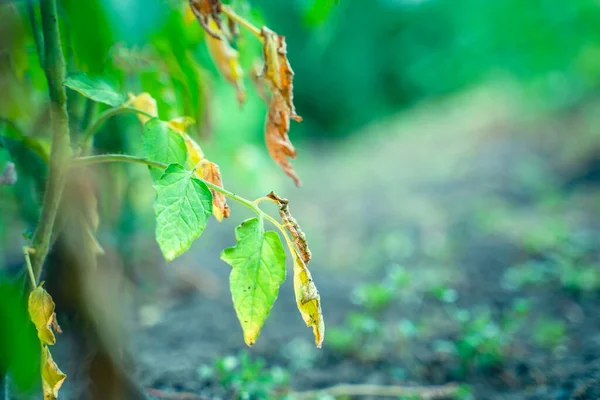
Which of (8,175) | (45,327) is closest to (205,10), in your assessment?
(8,175)

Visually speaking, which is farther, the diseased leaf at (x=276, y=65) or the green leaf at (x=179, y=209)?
the diseased leaf at (x=276, y=65)

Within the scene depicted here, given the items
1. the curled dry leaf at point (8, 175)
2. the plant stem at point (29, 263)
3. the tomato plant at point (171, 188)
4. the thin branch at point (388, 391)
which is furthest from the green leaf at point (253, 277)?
the thin branch at point (388, 391)

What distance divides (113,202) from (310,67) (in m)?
5.72

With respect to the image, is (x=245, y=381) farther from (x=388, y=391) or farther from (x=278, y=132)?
(x=278, y=132)

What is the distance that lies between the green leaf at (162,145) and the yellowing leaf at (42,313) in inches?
7.7

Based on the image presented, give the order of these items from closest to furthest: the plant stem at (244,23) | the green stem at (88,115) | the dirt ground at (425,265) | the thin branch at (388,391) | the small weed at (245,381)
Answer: the plant stem at (244,23)
the green stem at (88,115)
the small weed at (245,381)
the thin branch at (388,391)
the dirt ground at (425,265)

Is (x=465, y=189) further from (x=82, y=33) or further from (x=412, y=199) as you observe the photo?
(x=82, y=33)

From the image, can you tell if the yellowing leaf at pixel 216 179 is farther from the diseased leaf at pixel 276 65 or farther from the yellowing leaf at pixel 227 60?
the yellowing leaf at pixel 227 60

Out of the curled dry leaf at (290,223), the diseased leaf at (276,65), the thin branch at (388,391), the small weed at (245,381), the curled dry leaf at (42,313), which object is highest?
the diseased leaf at (276,65)

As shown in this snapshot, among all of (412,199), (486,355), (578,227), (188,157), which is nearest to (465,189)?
(412,199)

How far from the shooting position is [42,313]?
0.62 meters

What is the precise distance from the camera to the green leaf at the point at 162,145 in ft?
2.17

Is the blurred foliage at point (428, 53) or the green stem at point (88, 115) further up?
the blurred foliage at point (428, 53)

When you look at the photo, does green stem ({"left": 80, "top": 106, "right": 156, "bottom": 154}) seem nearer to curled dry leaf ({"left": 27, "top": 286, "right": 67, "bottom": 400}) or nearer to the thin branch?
curled dry leaf ({"left": 27, "top": 286, "right": 67, "bottom": 400})
